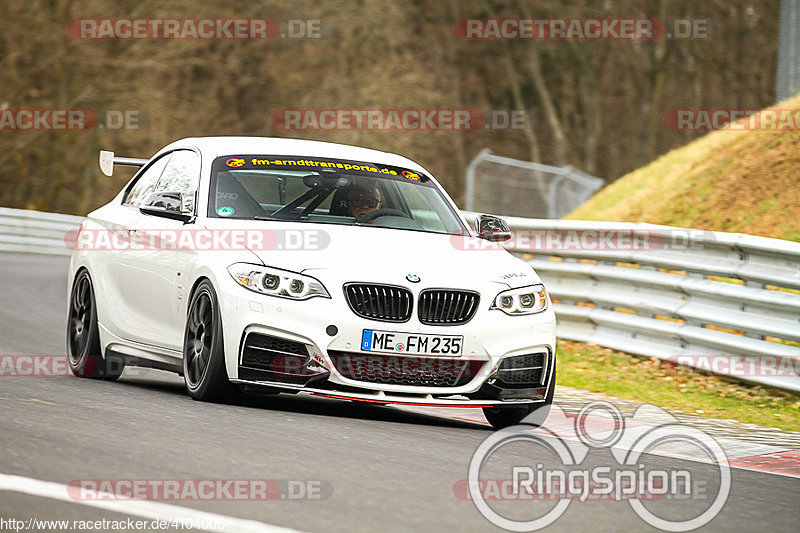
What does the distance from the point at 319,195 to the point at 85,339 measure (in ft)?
7.35

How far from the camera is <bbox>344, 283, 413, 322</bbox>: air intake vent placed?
7.99m

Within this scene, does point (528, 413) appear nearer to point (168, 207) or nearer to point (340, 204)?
point (340, 204)

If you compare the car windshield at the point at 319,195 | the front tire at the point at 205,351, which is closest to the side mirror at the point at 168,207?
the car windshield at the point at 319,195

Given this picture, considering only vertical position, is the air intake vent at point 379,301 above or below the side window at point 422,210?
below

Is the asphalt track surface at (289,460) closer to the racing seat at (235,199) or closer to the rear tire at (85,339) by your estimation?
the rear tire at (85,339)

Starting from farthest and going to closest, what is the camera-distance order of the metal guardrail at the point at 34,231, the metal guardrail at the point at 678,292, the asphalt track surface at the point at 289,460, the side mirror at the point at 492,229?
the metal guardrail at the point at 34,231 < the metal guardrail at the point at 678,292 < the side mirror at the point at 492,229 < the asphalt track surface at the point at 289,460

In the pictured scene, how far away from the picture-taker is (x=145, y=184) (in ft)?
33.7

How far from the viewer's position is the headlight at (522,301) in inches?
328

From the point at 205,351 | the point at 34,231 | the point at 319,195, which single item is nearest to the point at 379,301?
the point at 205,351

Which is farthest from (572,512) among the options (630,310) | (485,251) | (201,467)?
(630,310)

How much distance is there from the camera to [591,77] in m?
45.0

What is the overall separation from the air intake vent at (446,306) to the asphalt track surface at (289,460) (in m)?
0.65

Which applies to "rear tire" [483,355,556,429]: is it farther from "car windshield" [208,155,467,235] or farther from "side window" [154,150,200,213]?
"side window" [154,150,200,213]

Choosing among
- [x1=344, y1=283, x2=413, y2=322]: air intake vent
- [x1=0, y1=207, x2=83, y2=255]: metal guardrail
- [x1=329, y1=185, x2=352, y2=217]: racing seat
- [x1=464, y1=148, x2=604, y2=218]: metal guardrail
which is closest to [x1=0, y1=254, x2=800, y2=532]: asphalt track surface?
[x1=344, y1=283, x2=413, y2=322]: air intake vent
